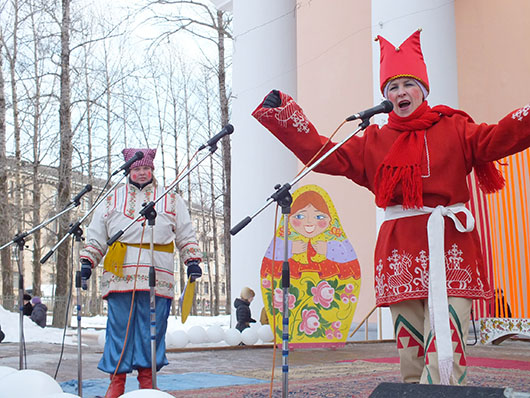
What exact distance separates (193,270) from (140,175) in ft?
2.31

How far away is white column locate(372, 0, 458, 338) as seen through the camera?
8.60 metres

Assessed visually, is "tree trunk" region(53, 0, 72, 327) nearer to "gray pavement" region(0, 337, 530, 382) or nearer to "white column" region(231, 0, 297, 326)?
→ "white column" region(231, 0, 297, 326)

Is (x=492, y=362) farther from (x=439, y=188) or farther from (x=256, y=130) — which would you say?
(x=256, y=130)

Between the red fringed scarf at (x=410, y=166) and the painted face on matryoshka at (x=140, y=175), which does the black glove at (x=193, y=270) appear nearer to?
the painted face on matryoshka at (x=140, y=175)

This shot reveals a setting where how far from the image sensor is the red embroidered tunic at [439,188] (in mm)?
2514

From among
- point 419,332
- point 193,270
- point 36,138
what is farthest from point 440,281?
point 36,138

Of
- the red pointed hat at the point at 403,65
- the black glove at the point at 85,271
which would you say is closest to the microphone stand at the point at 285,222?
Answer: the red pointed hat at the point at 403,65

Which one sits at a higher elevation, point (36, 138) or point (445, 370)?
point (36, 138)

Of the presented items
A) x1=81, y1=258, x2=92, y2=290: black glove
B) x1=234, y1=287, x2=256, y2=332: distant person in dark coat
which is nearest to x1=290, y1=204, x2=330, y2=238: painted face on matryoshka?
x1=234, y1=287, x2=256, y2=332: distant person in dark coat

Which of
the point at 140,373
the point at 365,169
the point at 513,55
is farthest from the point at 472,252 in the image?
the point at 513,55

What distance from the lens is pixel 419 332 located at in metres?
2.61

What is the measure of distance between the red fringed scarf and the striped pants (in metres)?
0.42

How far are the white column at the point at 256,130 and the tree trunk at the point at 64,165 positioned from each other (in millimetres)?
3837

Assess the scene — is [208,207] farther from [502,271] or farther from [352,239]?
[502,271]
